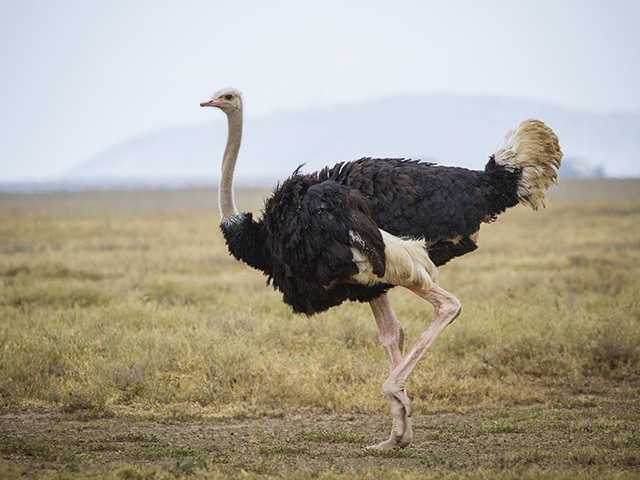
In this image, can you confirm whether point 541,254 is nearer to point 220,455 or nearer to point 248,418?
point 248,418

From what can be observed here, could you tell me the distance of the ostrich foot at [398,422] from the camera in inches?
283

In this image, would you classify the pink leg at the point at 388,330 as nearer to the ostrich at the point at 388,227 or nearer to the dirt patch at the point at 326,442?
the ostrich at the point at 388,227

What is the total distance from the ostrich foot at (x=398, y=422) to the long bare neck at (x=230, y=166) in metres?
1.92

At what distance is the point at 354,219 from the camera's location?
715 cm

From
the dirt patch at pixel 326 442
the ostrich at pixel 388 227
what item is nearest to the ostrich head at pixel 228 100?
the ostrich at pixel 388 227

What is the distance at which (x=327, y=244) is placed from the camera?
7.19 m

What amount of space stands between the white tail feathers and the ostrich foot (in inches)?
70.2

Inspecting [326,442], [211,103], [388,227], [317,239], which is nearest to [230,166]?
[211,103]

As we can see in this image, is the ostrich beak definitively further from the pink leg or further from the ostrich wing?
the pink leg

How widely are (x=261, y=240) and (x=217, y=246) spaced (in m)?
17.6

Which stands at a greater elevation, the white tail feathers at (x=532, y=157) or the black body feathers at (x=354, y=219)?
the white tail feathers at (x=532, y=157)

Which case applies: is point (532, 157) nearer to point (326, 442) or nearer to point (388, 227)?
point (388, 227)

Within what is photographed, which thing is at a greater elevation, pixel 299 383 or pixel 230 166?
pixel 230 166

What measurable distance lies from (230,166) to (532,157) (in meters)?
2.35
